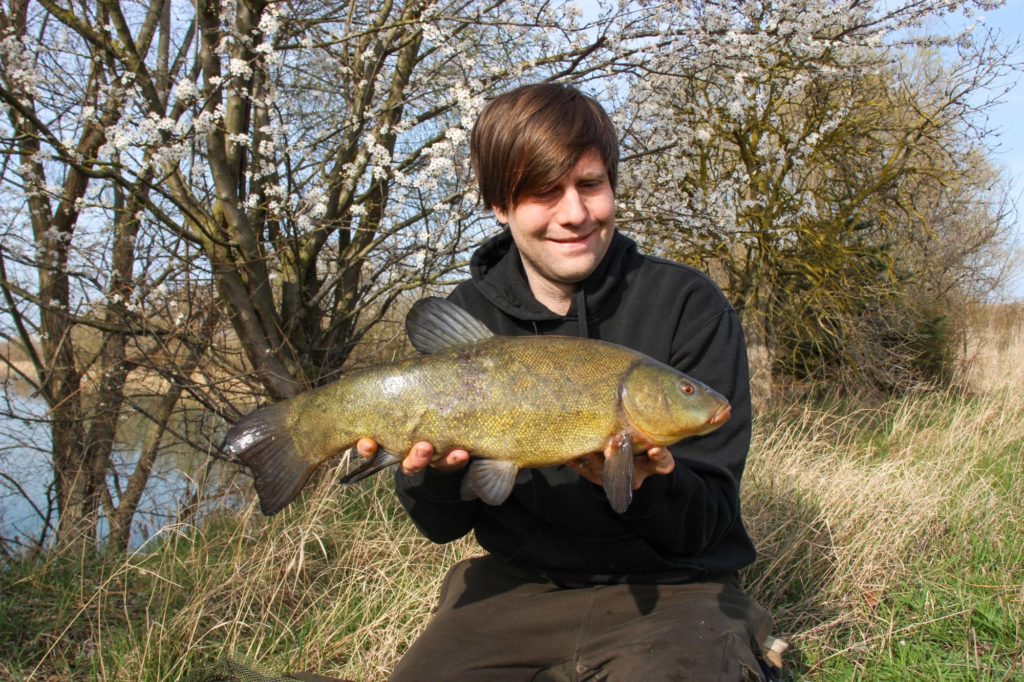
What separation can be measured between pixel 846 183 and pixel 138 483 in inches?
304

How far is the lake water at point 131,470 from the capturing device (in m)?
4.86

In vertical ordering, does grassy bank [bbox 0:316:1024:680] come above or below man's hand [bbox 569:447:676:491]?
below

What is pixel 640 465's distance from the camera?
184 cm

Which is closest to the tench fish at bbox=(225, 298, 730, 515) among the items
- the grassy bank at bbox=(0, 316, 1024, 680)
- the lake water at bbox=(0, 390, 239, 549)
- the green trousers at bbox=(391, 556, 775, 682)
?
the green trousers at bbox=(391, 556, 775, 682)

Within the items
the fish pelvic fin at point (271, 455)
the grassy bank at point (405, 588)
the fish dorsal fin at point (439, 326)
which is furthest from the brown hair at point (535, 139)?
the grassy bank at point (405, 588)

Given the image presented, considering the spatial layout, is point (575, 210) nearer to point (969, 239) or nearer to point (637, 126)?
point (637, 126)

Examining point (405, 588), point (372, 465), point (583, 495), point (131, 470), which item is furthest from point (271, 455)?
point (131, 470)

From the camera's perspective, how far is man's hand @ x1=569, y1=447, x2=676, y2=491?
1.79 metres

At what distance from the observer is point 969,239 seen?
472 inches

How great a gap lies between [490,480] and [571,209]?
788 mm

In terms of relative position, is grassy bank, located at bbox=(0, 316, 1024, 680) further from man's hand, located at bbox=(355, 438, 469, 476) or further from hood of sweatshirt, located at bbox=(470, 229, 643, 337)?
hood of sweatshirt, located at bbox=(470, 229, 643, 337)

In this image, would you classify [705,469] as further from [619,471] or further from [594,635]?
[594,635]

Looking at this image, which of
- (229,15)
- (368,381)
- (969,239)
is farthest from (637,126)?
(969,239)

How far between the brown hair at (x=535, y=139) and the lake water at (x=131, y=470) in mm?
2778
